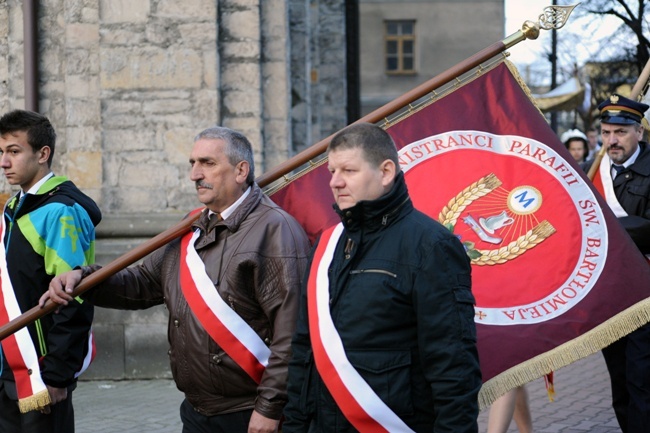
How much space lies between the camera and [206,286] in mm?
4141

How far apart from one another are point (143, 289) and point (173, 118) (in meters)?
5.51

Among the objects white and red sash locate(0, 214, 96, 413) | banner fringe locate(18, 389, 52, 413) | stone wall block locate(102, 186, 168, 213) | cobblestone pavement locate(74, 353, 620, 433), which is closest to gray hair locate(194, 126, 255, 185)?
white and red sash locate(0, 214, 96, 413)

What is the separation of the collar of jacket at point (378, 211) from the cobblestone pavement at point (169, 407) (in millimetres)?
4188

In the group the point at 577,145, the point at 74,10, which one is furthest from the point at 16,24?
the point at 577,145

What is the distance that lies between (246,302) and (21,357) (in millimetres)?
1123

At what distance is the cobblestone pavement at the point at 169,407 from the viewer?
7762mm

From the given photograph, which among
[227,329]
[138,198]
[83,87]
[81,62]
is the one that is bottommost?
[138,198]

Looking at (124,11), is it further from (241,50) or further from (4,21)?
(4,21)

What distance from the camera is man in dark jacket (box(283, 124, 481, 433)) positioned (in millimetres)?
3467

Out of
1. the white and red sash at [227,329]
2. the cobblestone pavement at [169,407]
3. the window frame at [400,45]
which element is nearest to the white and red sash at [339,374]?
the white and red sash at [227,329]

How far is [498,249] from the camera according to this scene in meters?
4.65

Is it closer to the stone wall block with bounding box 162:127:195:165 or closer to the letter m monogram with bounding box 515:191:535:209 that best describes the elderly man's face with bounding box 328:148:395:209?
the letter m monogram with bounding box 515:191:535:209

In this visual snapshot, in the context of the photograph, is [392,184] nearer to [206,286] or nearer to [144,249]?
[206,286]

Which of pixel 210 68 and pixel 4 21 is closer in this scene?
pixel 210 68
